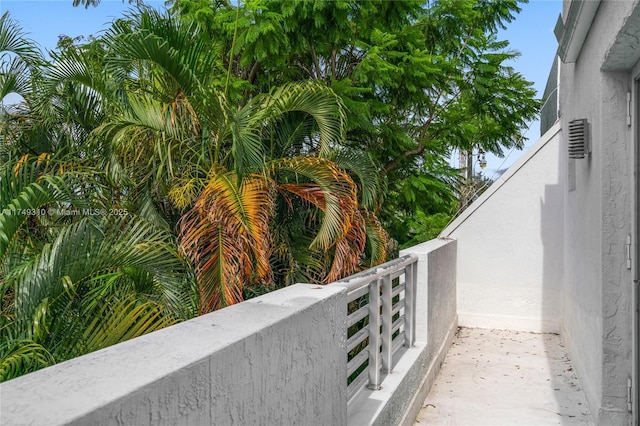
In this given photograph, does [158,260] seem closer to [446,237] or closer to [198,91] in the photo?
[198,91]

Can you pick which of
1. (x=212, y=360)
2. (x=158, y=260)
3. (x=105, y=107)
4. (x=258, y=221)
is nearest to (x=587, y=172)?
(x=258, y=221)

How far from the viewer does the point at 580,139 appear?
175 inches

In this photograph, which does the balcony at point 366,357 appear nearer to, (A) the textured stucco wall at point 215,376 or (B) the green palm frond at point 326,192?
(A) the textured stucco wall at point 215,376

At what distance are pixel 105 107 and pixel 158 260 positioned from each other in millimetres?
2955

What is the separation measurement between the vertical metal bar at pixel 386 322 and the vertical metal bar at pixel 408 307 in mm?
804

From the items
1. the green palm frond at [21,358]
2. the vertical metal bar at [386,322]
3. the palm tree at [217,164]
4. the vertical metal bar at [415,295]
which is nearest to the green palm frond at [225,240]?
the palm tree at [217,164]

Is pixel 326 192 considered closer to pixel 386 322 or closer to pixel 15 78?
pixel 386 322

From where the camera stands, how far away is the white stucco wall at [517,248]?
744 cm

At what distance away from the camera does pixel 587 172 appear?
4.51 meters

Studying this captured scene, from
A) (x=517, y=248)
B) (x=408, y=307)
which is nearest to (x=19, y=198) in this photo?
(x=408, y=307)

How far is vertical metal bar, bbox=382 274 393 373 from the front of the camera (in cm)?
387

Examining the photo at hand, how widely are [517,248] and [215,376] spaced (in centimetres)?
685

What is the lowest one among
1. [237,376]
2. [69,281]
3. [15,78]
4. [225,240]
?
[237,376]

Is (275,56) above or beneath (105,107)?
above
